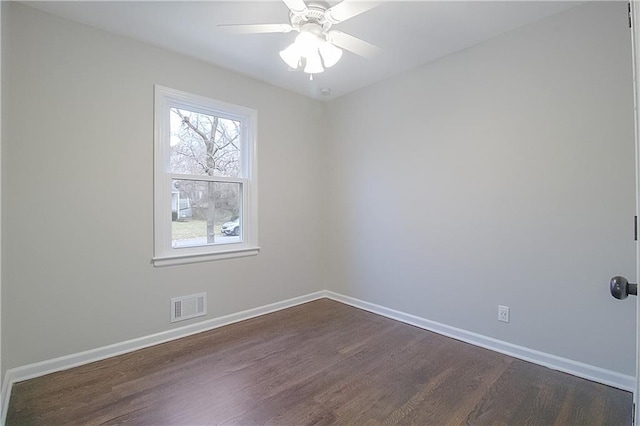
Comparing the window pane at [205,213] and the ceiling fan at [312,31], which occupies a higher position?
the ceiling fan at [312,31]

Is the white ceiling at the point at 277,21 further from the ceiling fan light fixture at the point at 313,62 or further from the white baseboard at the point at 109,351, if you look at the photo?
the white baseboard at the point at 109,351

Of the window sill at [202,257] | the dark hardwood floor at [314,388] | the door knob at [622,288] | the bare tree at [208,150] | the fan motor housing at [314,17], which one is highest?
the fan motor housing at [314,17]

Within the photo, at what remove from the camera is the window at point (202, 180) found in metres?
2.74

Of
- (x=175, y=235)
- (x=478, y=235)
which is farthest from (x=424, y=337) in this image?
(x=175, y=235)

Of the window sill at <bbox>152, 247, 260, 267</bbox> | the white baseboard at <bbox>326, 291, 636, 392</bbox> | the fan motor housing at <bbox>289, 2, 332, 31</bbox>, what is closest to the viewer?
the fan motor housing at <bbox>289, 2, 332, 31</bbox>

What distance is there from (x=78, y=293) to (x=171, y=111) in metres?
1.69

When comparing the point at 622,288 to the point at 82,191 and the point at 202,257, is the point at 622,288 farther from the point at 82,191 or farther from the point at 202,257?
the point at 82,191

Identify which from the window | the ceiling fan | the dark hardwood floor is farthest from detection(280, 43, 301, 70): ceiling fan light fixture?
the dark hardwood floor

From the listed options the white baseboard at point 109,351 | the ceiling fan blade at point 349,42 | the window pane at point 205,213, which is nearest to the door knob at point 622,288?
the ceiling fan blade at point 349,42

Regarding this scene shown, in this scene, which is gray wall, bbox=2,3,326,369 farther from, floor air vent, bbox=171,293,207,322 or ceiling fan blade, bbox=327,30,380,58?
ceiling fan blade, bbox=327,30,380,58

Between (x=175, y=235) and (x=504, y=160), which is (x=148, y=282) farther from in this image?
(x=504, y=160)

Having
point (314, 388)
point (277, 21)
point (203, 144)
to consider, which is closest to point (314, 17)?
point (277, 21)

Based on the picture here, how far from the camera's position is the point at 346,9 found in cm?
177

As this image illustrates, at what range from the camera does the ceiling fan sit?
72.6 inches
